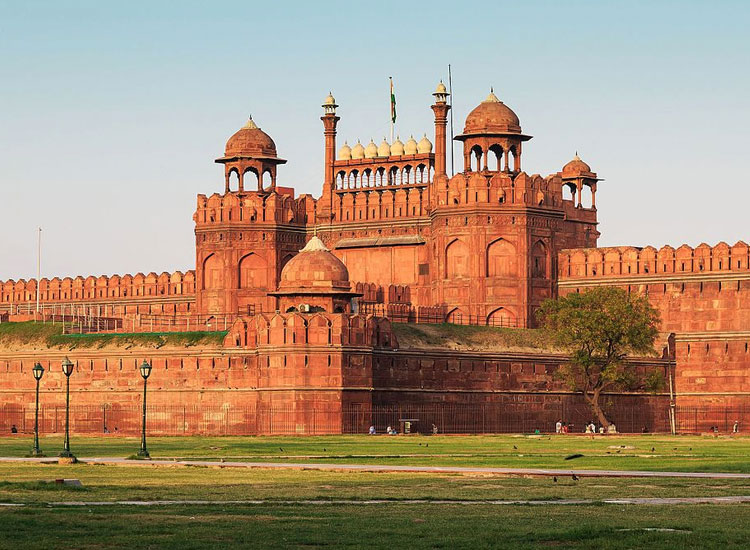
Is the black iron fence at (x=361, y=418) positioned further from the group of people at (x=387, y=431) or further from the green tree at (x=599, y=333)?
the green tree at (x=599, y=333)

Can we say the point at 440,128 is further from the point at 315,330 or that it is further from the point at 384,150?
the point at 315,330

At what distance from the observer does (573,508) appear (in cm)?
2906

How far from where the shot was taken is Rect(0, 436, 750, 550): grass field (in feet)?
79.3

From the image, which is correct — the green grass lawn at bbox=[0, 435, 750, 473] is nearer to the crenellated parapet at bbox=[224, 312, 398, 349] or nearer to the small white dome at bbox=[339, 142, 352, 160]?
the crenellated parapet at bbox=[224, 312, 398, 349]

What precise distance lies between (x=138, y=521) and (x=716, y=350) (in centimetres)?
7086

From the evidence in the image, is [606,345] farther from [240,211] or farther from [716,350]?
[240,211]

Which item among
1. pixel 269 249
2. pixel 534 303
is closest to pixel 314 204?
pixel 269 249

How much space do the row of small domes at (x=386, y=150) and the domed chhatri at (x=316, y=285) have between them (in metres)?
20.8

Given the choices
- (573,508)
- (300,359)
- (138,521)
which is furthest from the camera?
(300,359)

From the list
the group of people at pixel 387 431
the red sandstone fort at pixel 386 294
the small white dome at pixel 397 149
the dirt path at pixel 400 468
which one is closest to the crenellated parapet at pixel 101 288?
the red sandstone fort at pixel 386 294

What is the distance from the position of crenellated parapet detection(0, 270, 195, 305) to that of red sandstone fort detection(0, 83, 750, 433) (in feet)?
0.57

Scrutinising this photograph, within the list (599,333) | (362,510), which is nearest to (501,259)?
(599,333)

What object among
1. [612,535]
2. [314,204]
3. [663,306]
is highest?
[314,204]

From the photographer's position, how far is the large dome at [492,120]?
97312mm
